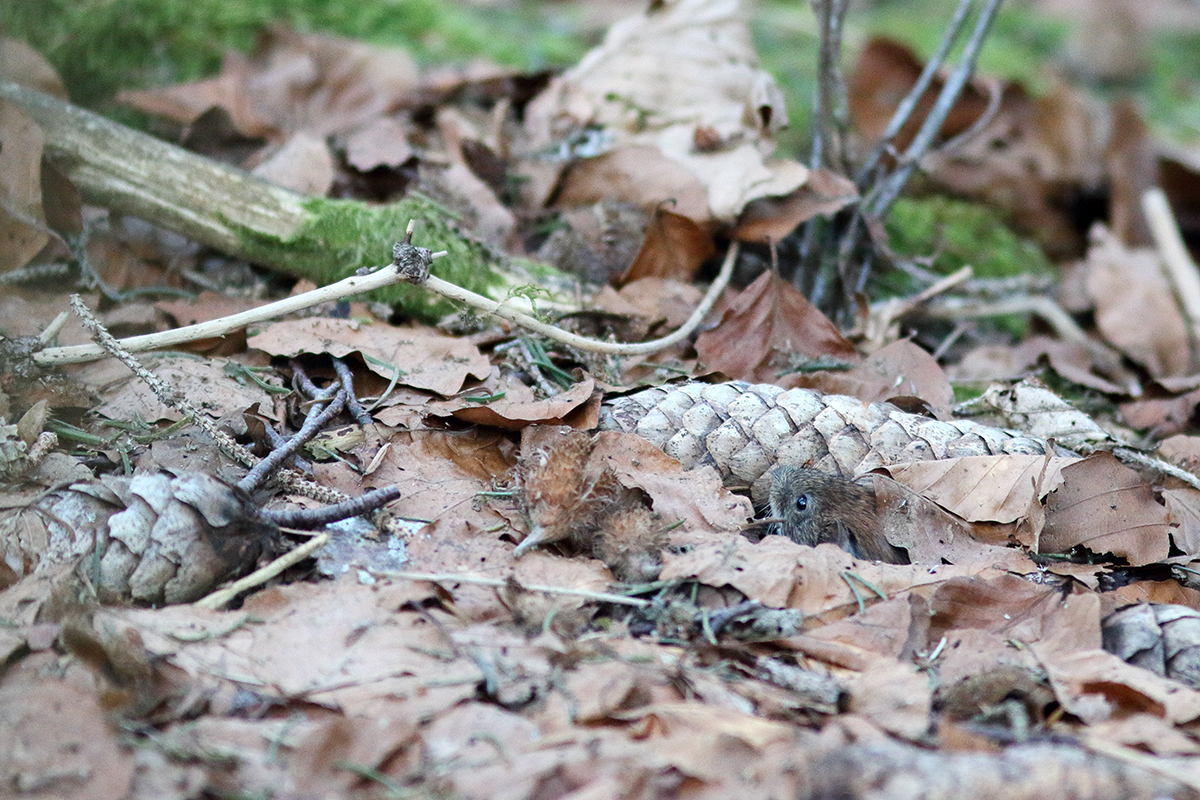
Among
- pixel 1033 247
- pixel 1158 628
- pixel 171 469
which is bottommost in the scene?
pixel 1033 247

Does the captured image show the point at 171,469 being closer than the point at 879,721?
No

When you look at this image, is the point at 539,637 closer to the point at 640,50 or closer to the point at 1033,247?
the point at 640,50

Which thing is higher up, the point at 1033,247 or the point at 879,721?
the point at 879,721

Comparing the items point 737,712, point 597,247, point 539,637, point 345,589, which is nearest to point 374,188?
point 597,247

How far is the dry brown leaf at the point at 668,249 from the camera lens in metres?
2.78

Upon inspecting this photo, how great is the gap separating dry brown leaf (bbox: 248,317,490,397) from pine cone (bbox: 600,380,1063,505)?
400 mm

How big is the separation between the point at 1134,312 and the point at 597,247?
6.90ft

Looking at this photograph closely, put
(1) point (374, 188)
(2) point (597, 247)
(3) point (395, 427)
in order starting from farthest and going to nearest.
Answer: (1) point (374, 188), (2) point (597, 247), (3) point (395, 427)

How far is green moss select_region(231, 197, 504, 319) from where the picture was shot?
8.52 feet

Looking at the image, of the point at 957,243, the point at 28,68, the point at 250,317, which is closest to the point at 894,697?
the point at 250,317

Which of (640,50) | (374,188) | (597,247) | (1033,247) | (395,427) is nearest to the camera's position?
(395,427)

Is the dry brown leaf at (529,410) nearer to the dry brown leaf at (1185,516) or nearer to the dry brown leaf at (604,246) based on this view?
the dry brown leaf at (604,246)

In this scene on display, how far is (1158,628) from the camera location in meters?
A: 1.61

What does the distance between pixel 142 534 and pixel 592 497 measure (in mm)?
813
